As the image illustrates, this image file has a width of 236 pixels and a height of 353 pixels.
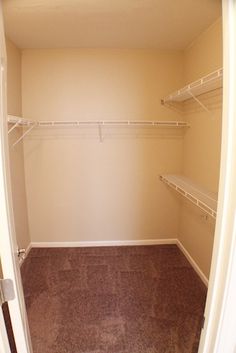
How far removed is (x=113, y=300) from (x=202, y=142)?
1712 mm

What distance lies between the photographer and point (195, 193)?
215 cm

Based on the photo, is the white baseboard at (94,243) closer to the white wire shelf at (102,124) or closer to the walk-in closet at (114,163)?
the walk-in closet at (114,163)

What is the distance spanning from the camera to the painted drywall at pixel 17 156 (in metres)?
2.41

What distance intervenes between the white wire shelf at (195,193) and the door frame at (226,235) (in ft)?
2.94

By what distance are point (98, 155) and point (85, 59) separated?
1.10m

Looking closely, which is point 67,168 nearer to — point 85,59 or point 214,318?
point 85,59

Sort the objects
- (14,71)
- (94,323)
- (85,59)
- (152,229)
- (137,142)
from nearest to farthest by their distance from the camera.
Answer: (94,323), (14,71), (85,59), (137,142), (152,229)

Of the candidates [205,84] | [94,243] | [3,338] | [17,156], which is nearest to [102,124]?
[17,156]

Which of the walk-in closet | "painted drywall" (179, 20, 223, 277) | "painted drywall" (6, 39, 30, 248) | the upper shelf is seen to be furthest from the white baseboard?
the upper shelf

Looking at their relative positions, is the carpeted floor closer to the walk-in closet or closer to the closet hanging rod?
the walk-in closet

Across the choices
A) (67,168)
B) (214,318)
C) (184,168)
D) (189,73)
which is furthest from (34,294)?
(189,73)

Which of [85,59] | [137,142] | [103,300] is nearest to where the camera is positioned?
[103,300]

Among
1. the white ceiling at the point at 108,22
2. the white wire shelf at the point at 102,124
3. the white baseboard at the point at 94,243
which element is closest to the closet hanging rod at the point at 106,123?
the white wire shelf at the point at 102,124

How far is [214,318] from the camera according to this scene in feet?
2.72
